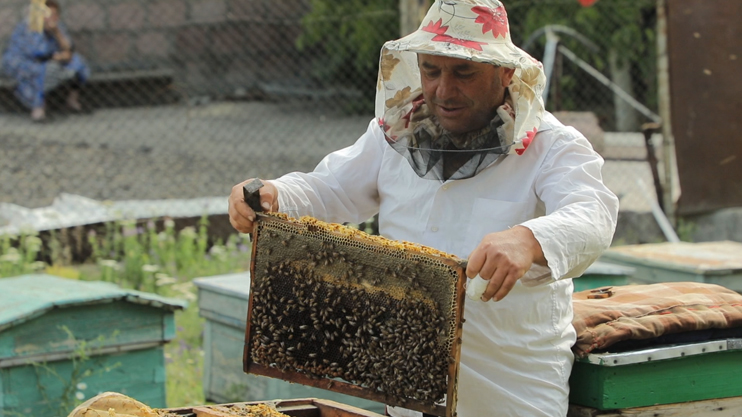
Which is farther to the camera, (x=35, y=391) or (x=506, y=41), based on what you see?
(x=35, y=391)

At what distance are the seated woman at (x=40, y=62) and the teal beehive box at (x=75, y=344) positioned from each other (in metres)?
6.87

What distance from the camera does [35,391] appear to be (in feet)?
11.2

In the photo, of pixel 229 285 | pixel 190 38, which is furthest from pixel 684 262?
pixel 190 38

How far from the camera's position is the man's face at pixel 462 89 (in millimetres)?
2502

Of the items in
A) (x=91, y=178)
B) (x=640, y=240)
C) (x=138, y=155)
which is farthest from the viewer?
(x=138, y=155)

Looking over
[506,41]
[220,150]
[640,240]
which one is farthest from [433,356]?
Answer: [220,150]

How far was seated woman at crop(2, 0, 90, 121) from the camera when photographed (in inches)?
396

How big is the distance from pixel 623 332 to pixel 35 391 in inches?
85.1

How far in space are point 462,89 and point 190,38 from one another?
9.46m

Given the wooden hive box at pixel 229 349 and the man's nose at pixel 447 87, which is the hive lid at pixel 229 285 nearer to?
the wooden hive box at pixel 229 349

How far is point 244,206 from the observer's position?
249 centimetres

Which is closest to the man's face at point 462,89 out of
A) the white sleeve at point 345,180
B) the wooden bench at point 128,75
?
the white sleeve at point 345,180

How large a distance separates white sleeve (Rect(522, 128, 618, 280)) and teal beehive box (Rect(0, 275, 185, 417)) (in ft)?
5.85

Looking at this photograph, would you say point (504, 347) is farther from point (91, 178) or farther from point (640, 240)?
point (91, 178)
